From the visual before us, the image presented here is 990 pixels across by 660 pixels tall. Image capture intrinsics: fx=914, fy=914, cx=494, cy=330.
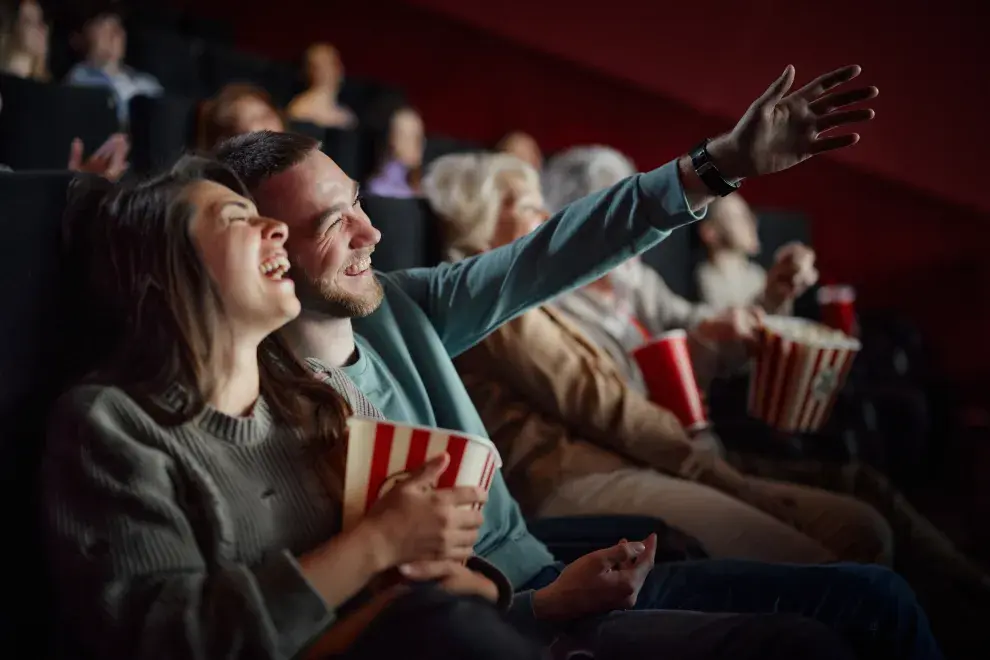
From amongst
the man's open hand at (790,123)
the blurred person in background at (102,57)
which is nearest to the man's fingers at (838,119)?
the man's open hand at (790,123)

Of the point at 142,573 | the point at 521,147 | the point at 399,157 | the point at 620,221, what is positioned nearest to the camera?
the point at 142,573

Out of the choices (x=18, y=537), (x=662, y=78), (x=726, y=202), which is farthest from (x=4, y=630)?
(x=726, y=202)

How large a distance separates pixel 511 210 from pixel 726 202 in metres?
0.74

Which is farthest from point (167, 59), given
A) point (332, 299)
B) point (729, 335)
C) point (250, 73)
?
point (332, 299)

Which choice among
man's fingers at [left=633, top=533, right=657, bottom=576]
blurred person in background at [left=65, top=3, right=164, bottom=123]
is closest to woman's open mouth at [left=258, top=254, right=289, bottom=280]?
man's fingers at [left=633, top=533, right=657, bottom=576]

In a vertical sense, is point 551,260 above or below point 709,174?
below

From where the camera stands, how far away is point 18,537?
55 cm

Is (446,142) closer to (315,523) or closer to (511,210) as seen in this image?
(511,210)

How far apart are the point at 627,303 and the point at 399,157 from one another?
803mm

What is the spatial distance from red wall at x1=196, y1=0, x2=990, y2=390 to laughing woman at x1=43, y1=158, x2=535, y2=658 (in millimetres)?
748

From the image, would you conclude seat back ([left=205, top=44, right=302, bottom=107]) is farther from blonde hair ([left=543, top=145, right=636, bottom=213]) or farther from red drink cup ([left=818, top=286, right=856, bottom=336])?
red drink cup ([left=818, top=286, right=856, bottom=336])

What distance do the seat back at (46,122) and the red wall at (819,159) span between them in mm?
804

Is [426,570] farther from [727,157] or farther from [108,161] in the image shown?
[108,161]

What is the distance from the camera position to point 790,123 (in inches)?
25.7
